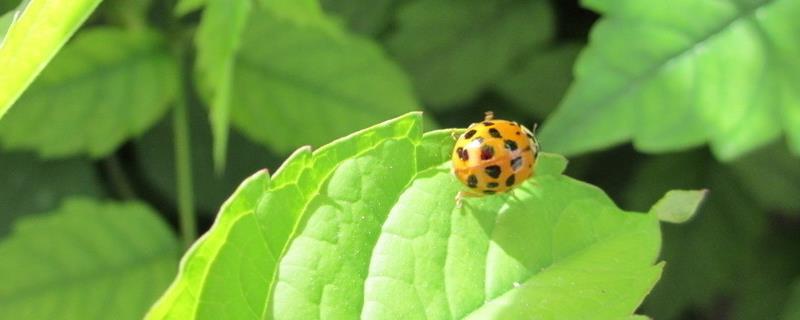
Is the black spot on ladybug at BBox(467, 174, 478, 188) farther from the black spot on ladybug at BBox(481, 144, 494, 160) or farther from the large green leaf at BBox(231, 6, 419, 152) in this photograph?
the large green leaf at BBox(231, 6, 419, 152)

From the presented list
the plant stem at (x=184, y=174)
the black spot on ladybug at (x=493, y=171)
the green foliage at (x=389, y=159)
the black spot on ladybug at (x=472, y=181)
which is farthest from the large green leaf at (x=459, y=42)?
the black spot on ladybug at (x=472, y=181)

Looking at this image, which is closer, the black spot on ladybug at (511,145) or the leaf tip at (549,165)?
the leaf tip at (549,165)

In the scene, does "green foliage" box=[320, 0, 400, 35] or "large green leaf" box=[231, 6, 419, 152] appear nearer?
"large green leaf" box=[231, 6, 419, 152]

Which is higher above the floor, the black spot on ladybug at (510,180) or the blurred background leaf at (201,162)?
the black spot on ladybug at (510,180)

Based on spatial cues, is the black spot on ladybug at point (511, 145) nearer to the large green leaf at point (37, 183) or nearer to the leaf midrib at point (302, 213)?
the leaf midrib at point (302, 213)

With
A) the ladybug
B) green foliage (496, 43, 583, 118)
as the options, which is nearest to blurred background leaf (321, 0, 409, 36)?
green foliage (496, 43, 583, 118)

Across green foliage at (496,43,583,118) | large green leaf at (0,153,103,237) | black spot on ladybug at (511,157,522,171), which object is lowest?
green foliage at (496,43,583,118)

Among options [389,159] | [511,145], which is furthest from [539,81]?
[389,159]
